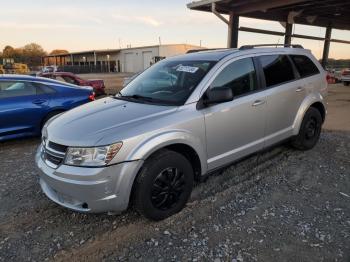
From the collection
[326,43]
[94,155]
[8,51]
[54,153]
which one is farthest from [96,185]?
[8,51]

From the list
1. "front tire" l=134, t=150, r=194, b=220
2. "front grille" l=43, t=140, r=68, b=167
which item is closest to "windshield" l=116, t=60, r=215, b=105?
"front tire" l=134, t=150, r=194, b=220

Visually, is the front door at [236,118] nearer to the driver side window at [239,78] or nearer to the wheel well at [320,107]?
the driver side window at [239,78]

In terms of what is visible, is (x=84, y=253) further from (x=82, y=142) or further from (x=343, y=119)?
(x=343, y=119)

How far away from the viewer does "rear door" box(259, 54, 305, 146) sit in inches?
181

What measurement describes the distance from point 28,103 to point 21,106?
15 centimetres

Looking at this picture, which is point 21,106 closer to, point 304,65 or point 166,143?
point 166,143

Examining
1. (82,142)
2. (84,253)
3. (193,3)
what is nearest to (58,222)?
(84,253)

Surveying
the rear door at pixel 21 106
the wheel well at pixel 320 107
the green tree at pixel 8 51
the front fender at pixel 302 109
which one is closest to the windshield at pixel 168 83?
the front fender at pixel 302 109

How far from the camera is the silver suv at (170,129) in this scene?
3084 mm

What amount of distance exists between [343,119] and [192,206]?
6820mm

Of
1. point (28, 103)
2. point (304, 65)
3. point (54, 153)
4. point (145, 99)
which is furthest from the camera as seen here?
point (28, 103)

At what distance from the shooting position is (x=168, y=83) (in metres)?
4.17

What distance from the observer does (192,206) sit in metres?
3.83

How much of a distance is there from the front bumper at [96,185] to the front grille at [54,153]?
96mm
